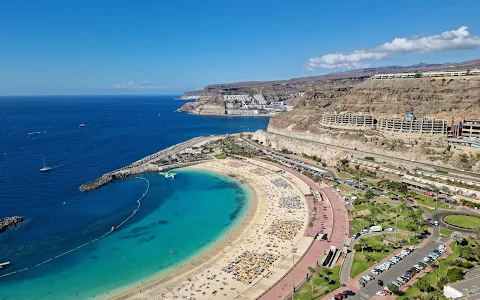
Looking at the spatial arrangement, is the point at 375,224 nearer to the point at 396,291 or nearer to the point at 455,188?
the point at 396,291

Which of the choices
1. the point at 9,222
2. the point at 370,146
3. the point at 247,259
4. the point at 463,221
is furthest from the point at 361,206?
the point at 9,222

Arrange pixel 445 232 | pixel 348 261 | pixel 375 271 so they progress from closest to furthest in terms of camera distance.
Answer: pixel 375 271, pixel 348 261, pixel 445 232

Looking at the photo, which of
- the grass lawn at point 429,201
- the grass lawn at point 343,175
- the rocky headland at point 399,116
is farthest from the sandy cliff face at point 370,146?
the grass lawn at point 429,201

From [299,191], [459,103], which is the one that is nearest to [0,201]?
[299,191]

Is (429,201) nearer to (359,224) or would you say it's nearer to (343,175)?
(359,224)

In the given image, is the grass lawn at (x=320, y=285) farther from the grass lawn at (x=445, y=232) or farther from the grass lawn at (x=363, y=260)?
the grass lawn at (x=445, y=232)

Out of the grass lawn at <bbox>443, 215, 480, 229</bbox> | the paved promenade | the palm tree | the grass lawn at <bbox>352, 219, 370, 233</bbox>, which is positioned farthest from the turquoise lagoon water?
the grass lawn at <bbox>443, 215, 480, 229</bbox>

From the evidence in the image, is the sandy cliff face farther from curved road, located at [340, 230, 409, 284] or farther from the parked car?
the parked car
